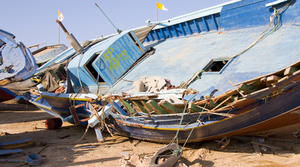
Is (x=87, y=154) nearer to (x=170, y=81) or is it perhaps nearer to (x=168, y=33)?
(x=170, y=81)

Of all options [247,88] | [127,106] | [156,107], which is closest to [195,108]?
[156,107]

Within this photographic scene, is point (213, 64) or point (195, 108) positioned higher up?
point (213, 64)

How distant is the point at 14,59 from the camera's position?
9867 mm

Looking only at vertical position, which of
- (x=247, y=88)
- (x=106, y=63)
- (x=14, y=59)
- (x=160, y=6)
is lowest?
(x=247, y=88)

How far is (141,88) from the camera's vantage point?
7.21 metres

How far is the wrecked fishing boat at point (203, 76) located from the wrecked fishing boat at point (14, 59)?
1.10m

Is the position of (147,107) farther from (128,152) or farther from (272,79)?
(272,79)

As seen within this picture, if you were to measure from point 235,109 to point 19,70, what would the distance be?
7.88m

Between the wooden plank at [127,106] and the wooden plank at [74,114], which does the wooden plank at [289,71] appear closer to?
the wooden plank at [127,106]

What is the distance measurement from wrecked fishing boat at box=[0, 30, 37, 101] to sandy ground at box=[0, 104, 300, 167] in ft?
7.06

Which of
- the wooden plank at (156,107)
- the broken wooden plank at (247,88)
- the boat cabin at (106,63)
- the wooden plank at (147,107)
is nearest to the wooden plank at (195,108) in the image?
the wooden plank at (156,107)

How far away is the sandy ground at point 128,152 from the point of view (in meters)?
5.40

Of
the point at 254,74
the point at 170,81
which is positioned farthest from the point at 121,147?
the point at 254,74

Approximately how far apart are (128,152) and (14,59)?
6217 mm
